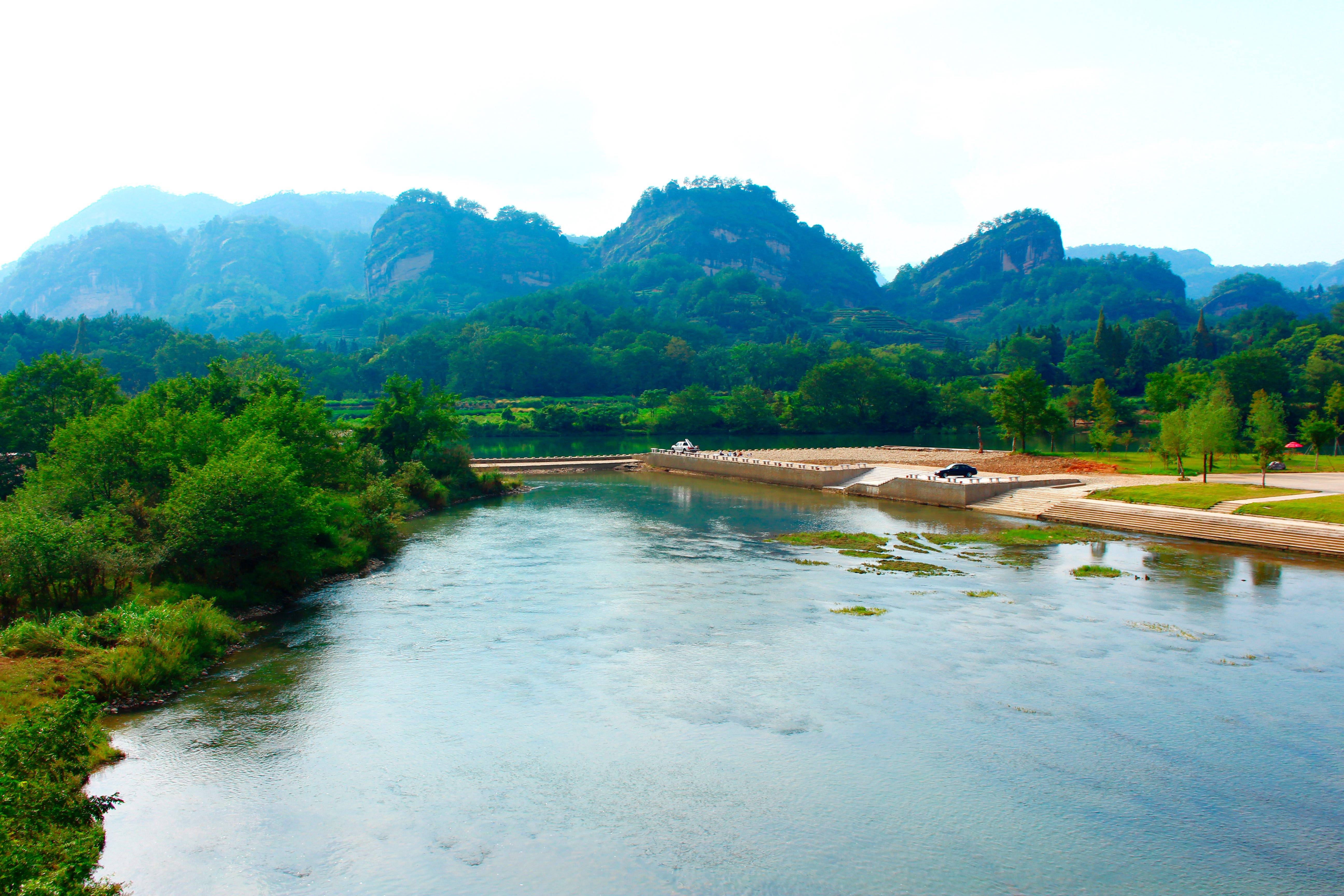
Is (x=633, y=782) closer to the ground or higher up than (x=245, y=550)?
closer to the ground

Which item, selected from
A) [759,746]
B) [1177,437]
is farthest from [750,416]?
[759,746]

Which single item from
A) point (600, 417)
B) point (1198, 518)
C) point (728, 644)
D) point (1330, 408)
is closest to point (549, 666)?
point (728, 644)

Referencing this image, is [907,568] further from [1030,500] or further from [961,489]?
[961,489]

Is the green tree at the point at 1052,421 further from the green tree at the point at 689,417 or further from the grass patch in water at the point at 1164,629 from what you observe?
the grass patch in water at the point at 1164,629

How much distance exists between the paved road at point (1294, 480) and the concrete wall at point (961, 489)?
9.90m

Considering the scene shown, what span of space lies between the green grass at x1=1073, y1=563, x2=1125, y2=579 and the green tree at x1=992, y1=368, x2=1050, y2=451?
47.1 meters

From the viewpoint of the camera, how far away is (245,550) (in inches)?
1232

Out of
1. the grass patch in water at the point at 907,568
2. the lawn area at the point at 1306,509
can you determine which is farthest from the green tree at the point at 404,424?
the lawn area at the point at 1306,509

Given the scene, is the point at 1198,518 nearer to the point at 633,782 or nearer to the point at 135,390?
the point at 633,782

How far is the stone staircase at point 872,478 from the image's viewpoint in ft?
224

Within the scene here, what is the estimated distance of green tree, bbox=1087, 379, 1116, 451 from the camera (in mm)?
83812

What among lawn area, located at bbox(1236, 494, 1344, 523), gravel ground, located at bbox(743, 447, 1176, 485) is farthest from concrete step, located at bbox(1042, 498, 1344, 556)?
gravel ground, located at bbox(743, 447, 1176, 485)

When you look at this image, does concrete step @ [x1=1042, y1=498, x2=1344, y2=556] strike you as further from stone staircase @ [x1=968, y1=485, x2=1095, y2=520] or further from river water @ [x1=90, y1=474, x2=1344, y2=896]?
river water @ [x1=90, y1=474, x2=1344, y2=896]

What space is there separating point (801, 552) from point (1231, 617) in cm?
1906
